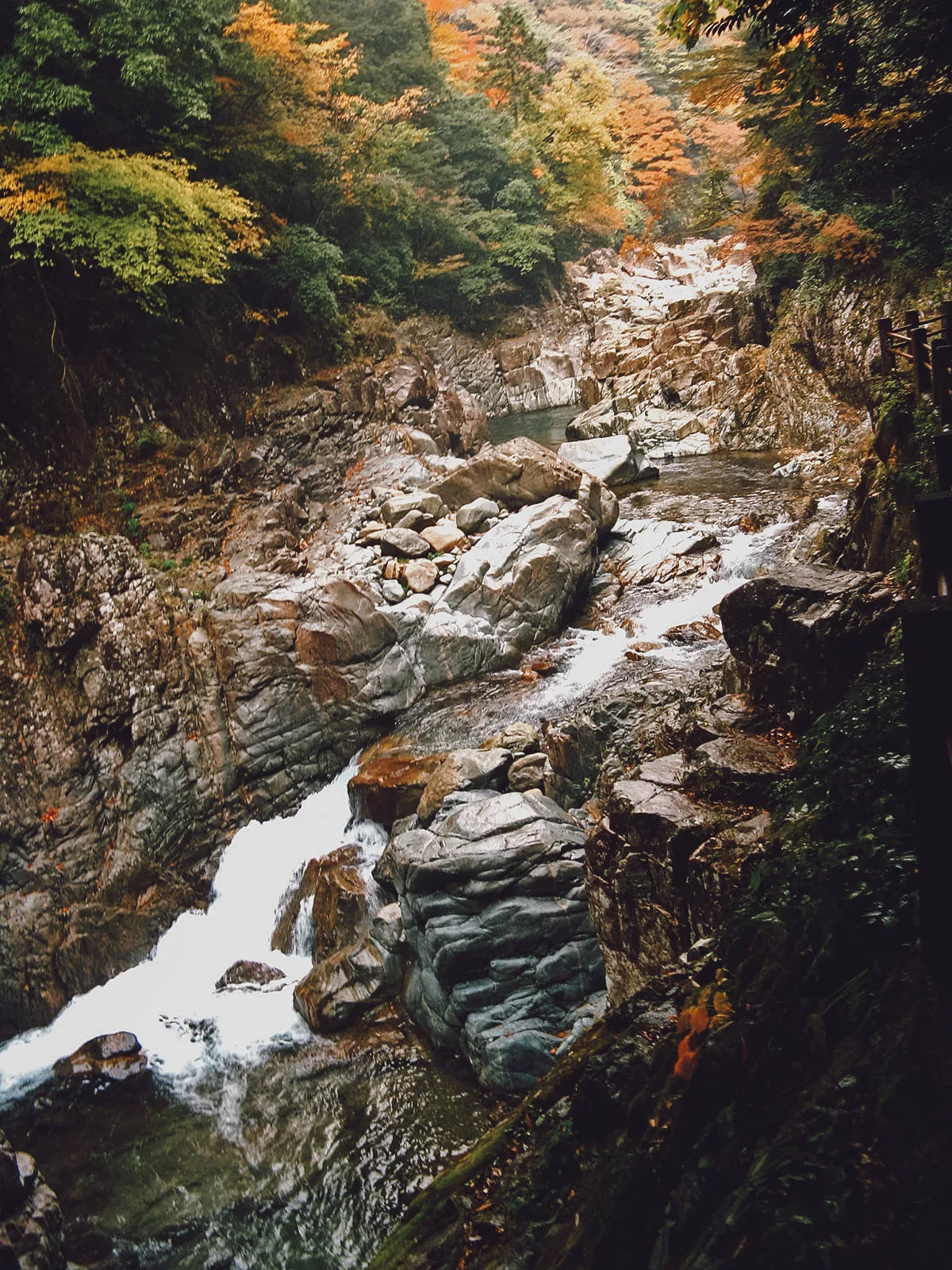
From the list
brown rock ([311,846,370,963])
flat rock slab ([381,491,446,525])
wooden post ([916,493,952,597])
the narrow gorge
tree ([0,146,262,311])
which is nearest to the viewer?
wooden post ([916,493,952,597])

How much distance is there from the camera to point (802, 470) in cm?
1507

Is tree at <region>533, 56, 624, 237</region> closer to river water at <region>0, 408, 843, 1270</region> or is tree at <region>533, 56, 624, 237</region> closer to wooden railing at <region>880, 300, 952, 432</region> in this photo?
wooden railing at <region>880, 300, 952, 432</region>

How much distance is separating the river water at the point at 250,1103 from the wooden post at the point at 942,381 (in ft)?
14.7

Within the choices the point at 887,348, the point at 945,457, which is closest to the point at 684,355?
the point at 887,348

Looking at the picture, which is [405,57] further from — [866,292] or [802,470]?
[802,470]

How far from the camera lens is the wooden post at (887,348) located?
871 cm

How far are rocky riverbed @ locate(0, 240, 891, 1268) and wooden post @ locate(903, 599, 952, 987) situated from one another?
2.60 metres

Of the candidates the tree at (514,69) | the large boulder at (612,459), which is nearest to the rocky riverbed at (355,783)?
the large boulder at (612,459)

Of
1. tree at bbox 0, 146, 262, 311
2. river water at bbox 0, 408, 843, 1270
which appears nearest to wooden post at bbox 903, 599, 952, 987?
river water at bbox 0, 408, 843, 1270

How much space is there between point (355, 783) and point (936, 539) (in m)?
8.14

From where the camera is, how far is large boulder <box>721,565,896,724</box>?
5113 millimetres

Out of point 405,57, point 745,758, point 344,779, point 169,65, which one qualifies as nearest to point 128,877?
point 344,779

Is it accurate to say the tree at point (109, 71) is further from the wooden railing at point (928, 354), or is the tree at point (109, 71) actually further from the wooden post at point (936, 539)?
the wooden post at point (936, 539)

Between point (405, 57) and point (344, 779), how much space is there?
2506 centimetres
